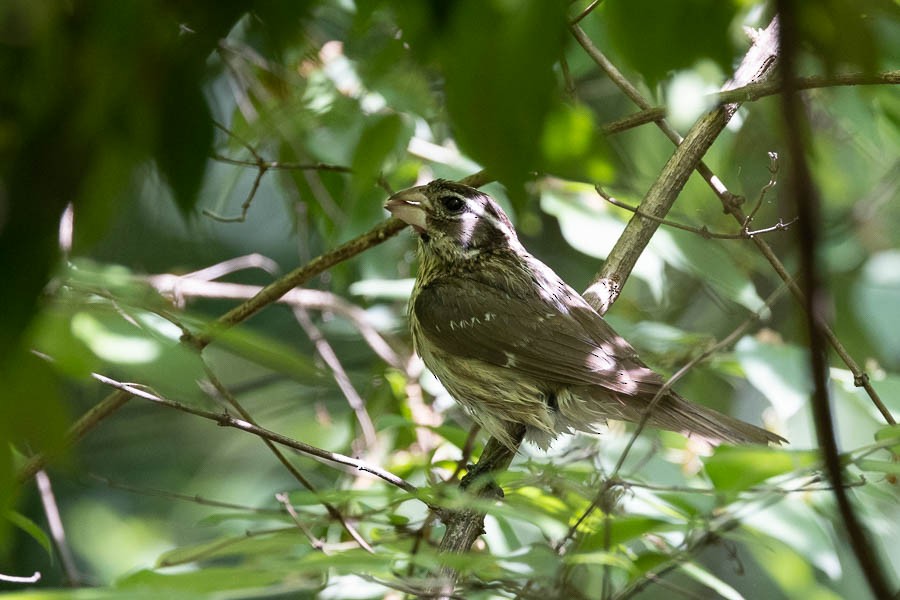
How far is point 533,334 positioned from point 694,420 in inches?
27.1

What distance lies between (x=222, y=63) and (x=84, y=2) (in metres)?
0.31

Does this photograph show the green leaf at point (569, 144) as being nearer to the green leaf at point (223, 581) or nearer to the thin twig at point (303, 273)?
the green leaf at point (223, 581)

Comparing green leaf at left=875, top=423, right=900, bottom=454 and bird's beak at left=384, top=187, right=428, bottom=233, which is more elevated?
bird's beak at left=384, top=187, right=428, bottom=233

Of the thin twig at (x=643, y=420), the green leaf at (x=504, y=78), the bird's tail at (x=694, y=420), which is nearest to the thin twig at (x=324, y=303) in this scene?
the bird's tail at (x=694, y=420)

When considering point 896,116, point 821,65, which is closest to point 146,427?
point 896,116

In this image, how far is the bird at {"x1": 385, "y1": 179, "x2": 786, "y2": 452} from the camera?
136 inches

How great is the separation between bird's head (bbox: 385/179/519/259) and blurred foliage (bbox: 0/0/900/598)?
0.48 ft

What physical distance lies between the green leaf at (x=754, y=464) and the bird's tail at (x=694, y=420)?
1389 millimetres

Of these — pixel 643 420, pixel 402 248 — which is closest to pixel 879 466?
pixel 643 420

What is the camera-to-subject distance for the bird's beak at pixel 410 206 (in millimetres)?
3773

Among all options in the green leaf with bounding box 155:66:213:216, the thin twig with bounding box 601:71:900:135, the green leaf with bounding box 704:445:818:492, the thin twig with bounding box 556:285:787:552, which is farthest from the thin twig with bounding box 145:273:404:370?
the green leaf with bounding box 155:66:213:216

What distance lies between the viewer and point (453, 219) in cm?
404

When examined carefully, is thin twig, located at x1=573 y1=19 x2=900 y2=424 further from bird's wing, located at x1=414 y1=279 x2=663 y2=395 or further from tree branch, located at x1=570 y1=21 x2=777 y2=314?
bird's wing, located at x1=414 y1=279 x2=663 y2=395

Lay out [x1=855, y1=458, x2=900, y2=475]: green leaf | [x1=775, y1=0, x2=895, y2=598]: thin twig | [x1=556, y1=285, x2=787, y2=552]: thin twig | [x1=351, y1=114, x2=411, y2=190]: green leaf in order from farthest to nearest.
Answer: [x1=351, y1=114, x2=411, y2=190]: green leaf, [x1=556, y1=285, x2=787, y2=552]: thin twig, [x1=855, y1=458, x2=900, y2=475]: green leaf, [x1=775, y1=0, x2=895, y2=598]: thin twig
